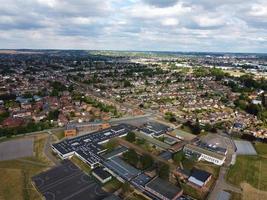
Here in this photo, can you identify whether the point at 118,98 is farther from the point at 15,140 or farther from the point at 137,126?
the point at 15,140

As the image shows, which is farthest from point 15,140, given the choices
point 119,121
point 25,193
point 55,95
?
point 55,95

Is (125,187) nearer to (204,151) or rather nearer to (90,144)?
(90,144)

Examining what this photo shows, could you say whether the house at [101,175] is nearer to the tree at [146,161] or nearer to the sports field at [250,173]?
the tree at [146,161]

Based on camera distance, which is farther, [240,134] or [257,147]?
[240,134]

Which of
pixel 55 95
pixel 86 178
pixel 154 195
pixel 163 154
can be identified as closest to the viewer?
pixel 154 195

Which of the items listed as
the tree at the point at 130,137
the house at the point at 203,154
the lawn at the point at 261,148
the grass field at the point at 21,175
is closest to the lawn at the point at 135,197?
the grass field at the point at 21,175

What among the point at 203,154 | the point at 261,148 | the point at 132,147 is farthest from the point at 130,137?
the point at 261,148
